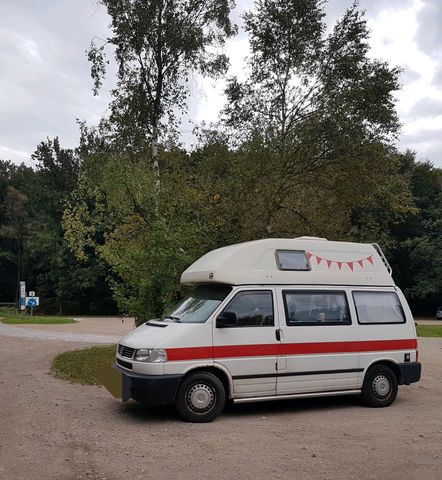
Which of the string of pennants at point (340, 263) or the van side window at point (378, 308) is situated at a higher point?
the string of pennants at point (340, 263)

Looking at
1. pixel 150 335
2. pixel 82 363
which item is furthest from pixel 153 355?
pixel 82 363

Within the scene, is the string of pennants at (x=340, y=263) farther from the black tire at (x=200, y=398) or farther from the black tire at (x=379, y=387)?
the black tire at (x=200, y=398)

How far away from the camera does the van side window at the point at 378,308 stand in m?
9.15

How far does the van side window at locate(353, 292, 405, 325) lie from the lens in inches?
360

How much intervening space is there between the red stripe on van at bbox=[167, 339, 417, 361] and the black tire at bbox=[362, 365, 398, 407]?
368 millimetres

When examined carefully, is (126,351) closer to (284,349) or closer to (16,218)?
(284,349)

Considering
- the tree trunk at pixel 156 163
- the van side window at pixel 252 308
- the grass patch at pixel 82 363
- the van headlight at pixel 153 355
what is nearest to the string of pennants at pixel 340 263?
the van side window at pixel 252 308

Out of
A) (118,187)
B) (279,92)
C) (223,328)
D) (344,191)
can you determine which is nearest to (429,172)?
(279,92)

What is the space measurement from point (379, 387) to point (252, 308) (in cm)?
262

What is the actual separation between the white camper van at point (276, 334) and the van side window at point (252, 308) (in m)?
0.02

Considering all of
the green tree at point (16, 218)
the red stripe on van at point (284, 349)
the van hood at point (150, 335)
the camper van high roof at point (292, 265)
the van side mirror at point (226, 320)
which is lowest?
the red stripe on van at point (284, 349)

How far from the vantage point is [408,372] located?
9.26 metres

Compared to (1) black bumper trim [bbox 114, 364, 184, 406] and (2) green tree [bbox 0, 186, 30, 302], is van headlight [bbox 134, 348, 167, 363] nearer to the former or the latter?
(1) black bumper trim [bbox 114, 364, 184, 406]

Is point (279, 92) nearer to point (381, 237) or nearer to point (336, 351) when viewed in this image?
point (381, 237)
